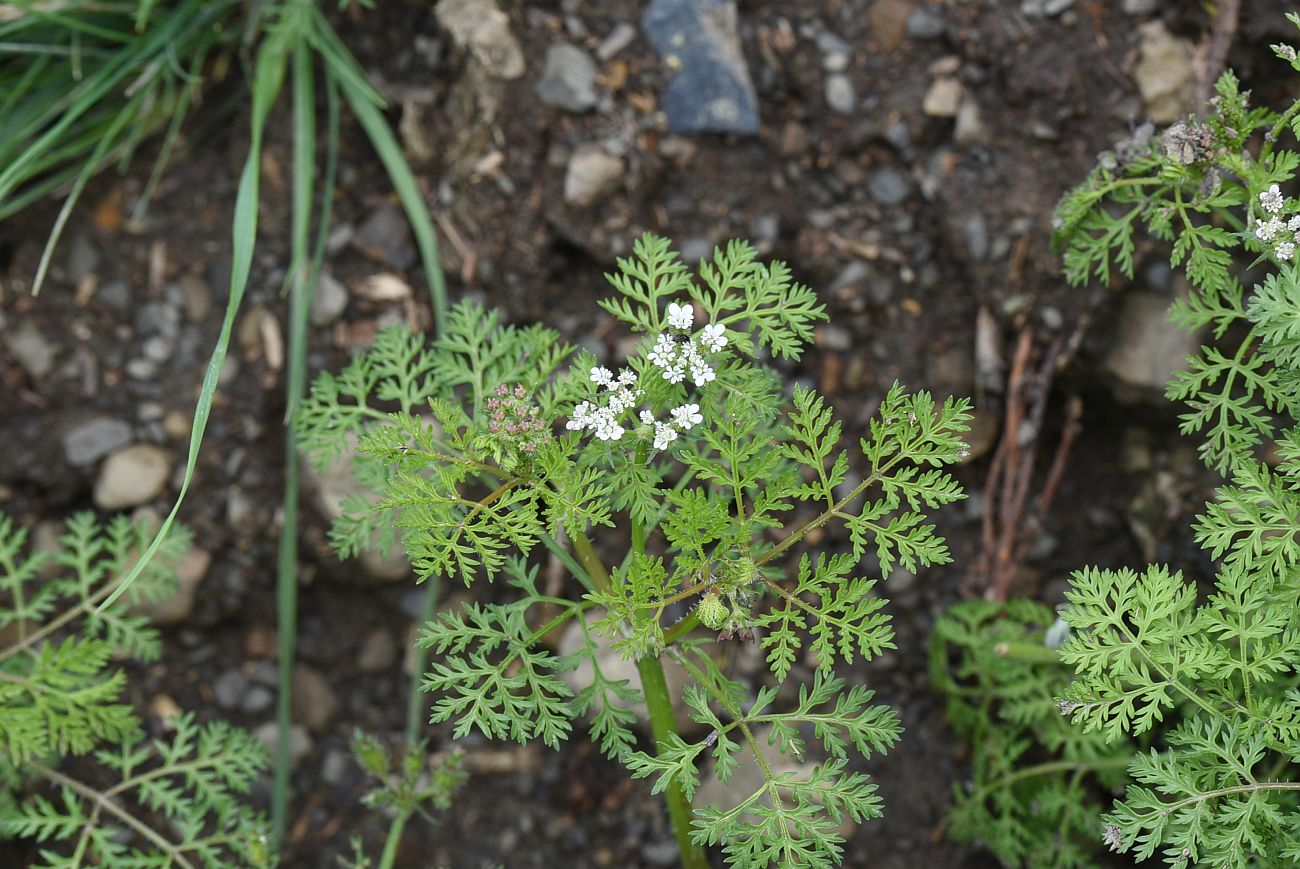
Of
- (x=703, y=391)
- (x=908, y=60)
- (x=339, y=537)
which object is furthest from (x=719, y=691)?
(x=908, y=60)

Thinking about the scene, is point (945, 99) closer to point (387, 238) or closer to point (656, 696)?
point (387, 238)

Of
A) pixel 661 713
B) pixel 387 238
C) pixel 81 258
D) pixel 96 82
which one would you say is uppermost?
pixel 96 82

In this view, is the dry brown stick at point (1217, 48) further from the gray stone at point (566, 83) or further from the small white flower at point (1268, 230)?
the gray stone at point (566, 83)

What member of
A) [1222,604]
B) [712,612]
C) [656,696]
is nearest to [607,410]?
[712,612]

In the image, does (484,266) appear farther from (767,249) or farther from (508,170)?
(767,249)

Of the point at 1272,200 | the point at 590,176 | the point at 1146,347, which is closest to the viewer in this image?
the point at 1272,200

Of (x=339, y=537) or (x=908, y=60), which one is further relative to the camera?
(x=908, y=60)

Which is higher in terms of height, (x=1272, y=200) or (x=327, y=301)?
(x=327, y=301)
